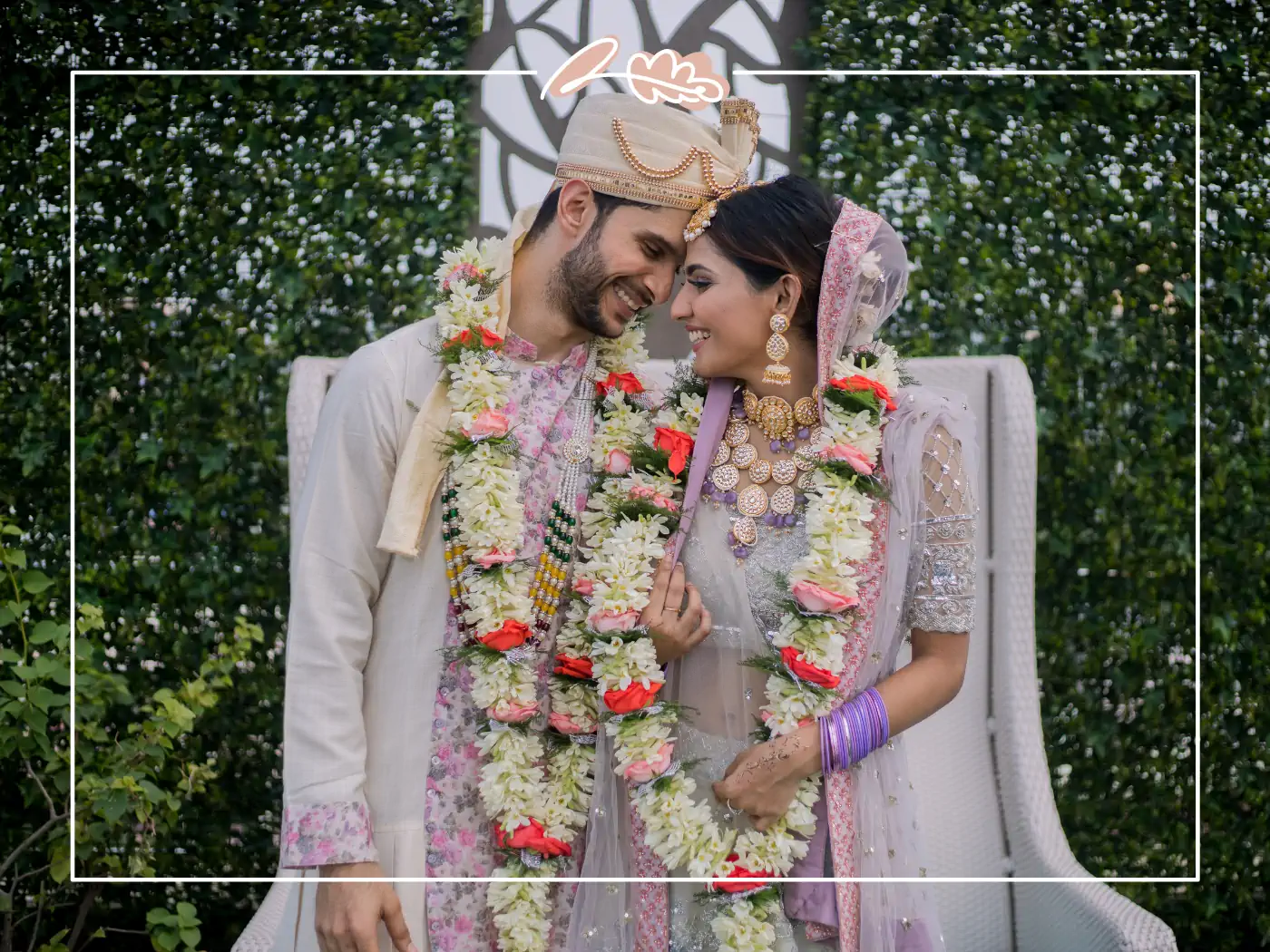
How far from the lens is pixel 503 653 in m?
2.10

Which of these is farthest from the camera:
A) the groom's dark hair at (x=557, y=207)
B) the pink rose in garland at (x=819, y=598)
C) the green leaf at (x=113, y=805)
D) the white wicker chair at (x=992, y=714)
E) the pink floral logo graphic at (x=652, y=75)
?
the green leaf at (x=113, y=805)

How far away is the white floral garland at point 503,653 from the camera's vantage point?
2.10 meters

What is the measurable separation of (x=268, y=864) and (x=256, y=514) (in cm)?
89

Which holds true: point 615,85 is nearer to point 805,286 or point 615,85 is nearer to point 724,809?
point 805,286

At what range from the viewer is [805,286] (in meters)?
2.08

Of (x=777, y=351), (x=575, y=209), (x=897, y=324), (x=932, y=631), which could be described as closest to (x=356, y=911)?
(x=932, y=631)

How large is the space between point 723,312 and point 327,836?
1.05 m

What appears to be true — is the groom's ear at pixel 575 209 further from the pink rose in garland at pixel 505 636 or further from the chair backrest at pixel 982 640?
the pink rose in garland at pixel 505 636

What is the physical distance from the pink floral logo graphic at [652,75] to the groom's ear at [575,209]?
0.22m

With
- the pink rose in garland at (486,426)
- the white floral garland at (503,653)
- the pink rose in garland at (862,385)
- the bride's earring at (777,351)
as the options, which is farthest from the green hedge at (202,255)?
the pink rose in garland at (862,385)

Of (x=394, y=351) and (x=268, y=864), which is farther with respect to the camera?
(x=268, y=864)

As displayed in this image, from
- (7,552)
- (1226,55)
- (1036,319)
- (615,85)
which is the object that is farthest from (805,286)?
(7,552)

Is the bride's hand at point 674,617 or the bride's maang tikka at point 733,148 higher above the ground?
the bride's maang tikka at point 733,148

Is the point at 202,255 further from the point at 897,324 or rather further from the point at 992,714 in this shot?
the point at 992,714
